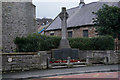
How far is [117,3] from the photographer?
A: 21.1 meters

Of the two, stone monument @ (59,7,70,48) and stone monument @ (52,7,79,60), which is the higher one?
stone monument @ (59,7,70,48)

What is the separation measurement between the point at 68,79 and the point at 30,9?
41.8 ft

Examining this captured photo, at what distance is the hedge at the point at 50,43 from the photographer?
10.6 meters

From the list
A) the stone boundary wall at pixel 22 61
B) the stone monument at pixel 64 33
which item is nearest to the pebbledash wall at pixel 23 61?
the stone boundary wall at pixel 22 61

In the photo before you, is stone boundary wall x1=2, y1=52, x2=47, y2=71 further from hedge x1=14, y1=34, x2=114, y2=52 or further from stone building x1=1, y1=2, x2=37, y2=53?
stone building x1=1, y1=2, x2=37, y2=53

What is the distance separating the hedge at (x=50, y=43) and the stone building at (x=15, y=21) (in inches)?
205

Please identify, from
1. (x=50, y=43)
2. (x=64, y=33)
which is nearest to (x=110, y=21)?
(x=64, y=33)

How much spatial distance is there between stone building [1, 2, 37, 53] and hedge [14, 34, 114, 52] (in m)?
5.20

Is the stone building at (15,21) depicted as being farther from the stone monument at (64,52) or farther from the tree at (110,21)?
the tree at (110,21)

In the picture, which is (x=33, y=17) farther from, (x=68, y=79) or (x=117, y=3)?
(x=117, y=3)

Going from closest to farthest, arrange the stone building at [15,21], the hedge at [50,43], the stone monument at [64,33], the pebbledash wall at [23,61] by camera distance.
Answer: the pebbledash wall at [23,61] → the hedge at [50,43] → the stone monument at [64,33] → the stone building at [15,21]

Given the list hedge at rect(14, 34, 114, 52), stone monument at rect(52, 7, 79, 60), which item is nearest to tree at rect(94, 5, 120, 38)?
hedge at rect(14, 34, 114, 52)

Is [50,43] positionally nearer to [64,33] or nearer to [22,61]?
[64,33]

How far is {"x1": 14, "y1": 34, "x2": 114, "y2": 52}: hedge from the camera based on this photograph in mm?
10562
